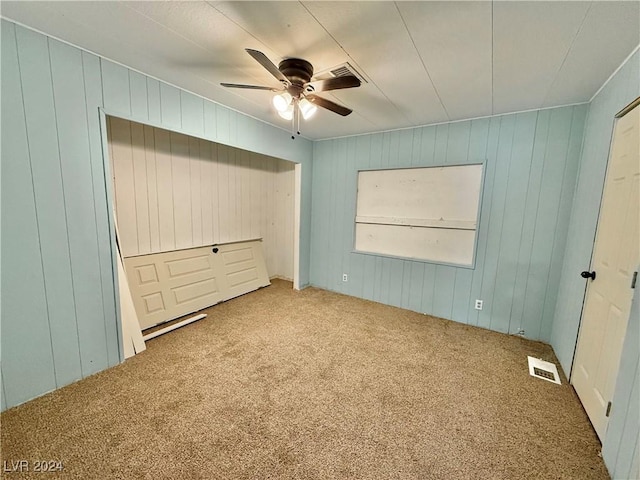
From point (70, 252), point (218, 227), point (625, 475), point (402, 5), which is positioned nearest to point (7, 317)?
point (70, 252)

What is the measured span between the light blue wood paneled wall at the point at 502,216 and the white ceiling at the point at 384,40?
439 mm

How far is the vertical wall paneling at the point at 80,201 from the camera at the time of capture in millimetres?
1719

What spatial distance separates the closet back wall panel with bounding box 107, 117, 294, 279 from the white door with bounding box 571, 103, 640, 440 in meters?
3.69

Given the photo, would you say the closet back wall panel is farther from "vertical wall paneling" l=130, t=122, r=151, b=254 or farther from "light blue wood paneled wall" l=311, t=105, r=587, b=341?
"light blue wood paneled wall" l=311, t=105, r=587, b=341

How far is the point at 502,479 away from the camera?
130cm

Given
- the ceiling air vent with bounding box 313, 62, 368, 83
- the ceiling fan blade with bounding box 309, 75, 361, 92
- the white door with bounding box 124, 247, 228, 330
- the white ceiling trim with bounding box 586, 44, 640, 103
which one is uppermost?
the ceiling air vent with bounding box 313, 62, 368, 83

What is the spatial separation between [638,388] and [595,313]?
751 millimetres

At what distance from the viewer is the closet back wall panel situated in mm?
2730

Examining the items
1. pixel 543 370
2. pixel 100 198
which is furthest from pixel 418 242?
pixel 100 198

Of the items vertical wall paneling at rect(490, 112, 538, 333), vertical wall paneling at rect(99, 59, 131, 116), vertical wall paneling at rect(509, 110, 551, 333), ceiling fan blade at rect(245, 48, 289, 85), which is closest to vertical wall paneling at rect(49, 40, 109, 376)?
vertical wall paneling at rect(99, 59, 131, 116)

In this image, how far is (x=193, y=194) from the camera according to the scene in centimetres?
332

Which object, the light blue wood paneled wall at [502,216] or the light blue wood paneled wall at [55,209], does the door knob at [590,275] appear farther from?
the light blue wood paneled wall at [55,209]

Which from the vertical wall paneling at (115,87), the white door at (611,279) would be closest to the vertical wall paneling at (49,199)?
the vertical wall paneling at (115,87)

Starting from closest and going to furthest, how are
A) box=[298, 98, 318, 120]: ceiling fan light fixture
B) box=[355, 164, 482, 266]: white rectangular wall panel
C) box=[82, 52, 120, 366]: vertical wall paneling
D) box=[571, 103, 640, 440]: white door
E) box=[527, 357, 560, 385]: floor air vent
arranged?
box=[571, 103, 640, 440]: white door → box=[82, 52, 120, 366]: vertical wall paneling → box=[298, 98, 318, 120]: ceiling fan light fixture → box=[527, 357, 560, 385]: floor air vent → box=[355, 164, 482, 266]: white rectangular wall panel
